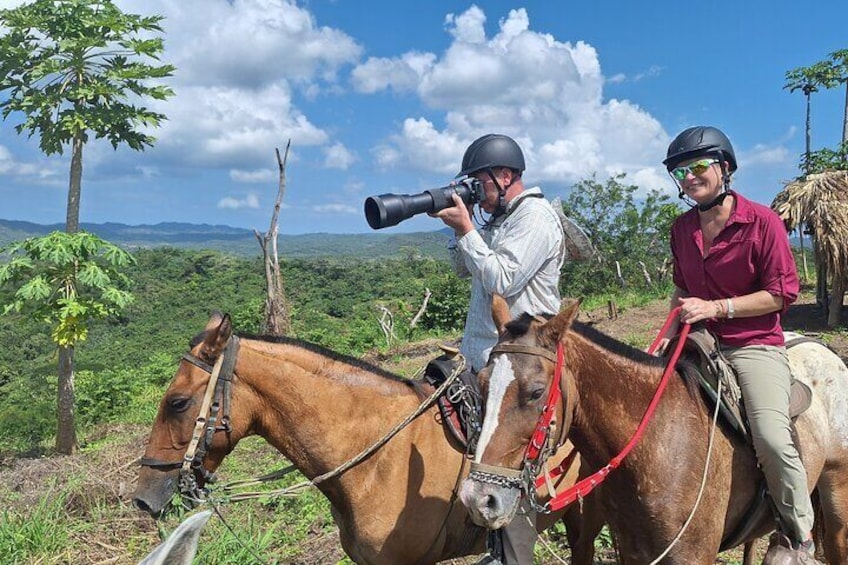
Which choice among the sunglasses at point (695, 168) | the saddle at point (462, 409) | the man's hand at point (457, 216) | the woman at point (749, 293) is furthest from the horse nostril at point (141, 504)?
the sunglasses at point (695, 168)

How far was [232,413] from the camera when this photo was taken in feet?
8.86

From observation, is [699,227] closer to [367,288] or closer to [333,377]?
[333,377]

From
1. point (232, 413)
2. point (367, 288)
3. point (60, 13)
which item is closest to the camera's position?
point (232, 413)

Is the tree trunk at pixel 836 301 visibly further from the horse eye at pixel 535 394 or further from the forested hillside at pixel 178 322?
the horse eye at pixel 535 394

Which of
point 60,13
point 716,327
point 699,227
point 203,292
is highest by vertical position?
point 60,13

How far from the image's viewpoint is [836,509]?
323 cm

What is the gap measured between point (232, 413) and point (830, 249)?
Answer: 13515 millimetres

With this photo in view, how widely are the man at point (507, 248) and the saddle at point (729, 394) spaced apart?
0.72 metres

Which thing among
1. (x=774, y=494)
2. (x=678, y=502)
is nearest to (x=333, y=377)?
(x=678, y=502)

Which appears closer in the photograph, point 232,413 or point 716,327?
point 232,413

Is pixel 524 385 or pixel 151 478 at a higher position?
pixel 524 385

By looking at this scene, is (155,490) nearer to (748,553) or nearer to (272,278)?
(748,553)

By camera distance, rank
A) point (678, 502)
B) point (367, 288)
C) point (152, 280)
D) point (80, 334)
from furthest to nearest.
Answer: point (367, 288), point (152, 280), point (80, 334), point (678, 502)

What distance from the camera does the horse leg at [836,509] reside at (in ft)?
10.5
